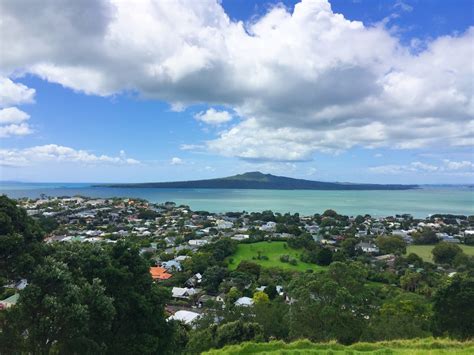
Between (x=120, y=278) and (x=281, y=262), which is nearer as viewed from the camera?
(x=120, y=278)

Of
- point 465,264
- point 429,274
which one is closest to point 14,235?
point 429,274

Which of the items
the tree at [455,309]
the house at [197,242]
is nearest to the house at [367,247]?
the house at [197,242]

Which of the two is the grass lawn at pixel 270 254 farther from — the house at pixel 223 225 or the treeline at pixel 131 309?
the treeline at pixel 131 309

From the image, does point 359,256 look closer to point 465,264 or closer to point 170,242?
point 465,264

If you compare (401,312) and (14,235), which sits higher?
(14,235)

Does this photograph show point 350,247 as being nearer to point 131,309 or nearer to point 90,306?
point 131,309

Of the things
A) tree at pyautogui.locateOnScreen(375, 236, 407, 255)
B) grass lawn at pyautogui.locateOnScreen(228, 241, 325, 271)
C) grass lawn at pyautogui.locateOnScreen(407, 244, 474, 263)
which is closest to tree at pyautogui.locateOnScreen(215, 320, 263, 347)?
grass lawn at pyautogui.locateOnScreen(228, 241, 325, 271)

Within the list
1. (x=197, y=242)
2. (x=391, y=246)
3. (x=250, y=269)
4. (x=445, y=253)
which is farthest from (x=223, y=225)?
(x=445, y=253)
